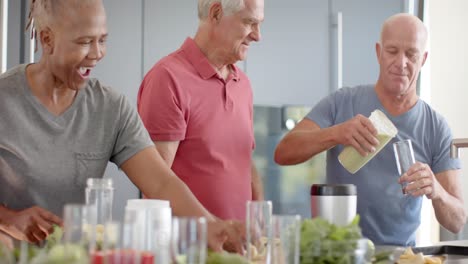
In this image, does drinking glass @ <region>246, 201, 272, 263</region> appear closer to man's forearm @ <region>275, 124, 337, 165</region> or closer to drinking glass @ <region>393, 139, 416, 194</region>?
drinking glass @ <region>393, 139, 416, 194</region>

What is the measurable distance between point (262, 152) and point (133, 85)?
753 millimetres

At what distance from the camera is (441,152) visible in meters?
2.83

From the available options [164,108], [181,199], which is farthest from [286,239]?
[164,108]

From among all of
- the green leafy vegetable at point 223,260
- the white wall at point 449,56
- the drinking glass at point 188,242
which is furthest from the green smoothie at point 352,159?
the white wall at point 449,56

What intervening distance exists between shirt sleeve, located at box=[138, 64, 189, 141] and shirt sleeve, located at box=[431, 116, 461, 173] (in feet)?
2.72

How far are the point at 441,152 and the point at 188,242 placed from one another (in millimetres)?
1726

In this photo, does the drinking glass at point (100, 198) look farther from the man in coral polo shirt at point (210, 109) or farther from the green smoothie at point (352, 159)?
the green smoothie at point (352, 159)

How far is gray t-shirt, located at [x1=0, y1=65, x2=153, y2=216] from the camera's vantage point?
215 centimetres

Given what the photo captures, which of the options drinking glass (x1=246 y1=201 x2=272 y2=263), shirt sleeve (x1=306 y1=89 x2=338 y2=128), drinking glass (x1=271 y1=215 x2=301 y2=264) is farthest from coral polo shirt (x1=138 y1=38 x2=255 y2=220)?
drinking glass (x1=271 y1=215 x2=301 y2=264)

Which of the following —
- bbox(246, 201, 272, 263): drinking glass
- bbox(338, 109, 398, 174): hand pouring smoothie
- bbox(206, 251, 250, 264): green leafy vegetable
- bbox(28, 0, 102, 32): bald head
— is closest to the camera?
bbox(206, 251, 250, 264): green leafy vegetable

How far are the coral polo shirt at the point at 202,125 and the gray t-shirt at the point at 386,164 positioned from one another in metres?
0.30

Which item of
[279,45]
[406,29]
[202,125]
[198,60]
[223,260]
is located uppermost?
[279,45]

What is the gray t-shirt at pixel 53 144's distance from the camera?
7.07ft

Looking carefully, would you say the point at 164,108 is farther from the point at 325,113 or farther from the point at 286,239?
the point at 286,239
